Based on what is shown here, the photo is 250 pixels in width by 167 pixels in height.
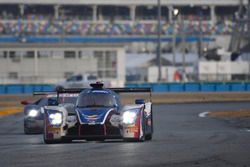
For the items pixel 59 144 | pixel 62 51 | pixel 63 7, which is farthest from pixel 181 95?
pixel 63 7

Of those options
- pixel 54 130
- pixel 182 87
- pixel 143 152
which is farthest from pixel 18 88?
pixel 143 152

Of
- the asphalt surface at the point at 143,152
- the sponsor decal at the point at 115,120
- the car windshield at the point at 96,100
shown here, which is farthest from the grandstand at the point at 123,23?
the sponsor decal at the point at 115,120

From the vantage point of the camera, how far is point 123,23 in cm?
12388

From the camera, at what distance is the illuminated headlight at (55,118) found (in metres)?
21.2

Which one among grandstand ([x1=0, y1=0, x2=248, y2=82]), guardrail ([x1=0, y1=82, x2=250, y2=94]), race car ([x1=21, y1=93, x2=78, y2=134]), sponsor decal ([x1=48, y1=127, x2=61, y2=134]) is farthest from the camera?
grandstand ([x1=0, y1=0, x2=248, y2=82])

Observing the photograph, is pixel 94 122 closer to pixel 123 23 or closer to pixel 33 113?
pixel 33 113

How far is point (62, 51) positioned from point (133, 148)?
62.1 meters

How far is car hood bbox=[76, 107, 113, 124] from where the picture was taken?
21.0 metres

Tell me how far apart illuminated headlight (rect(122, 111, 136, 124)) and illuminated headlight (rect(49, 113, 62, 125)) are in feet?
4.77

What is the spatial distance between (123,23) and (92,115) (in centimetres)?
10318

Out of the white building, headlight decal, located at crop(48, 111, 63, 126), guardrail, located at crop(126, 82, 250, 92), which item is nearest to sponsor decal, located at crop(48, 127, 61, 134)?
headlight decal, located at crop(48, 111, 63, 126)

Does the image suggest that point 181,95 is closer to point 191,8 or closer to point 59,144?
point 59,144

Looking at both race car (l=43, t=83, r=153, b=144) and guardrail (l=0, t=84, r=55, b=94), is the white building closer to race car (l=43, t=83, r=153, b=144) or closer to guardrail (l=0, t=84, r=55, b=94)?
guardrail (l=0, t=84, r=55, b=94)

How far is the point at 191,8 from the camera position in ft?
404
